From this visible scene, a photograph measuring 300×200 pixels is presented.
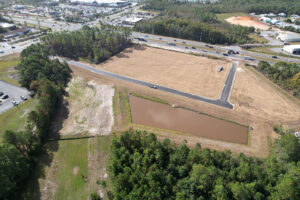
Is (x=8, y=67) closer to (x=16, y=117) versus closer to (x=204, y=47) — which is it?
(x=16, y=117)

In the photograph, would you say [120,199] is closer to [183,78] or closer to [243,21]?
[183,78]

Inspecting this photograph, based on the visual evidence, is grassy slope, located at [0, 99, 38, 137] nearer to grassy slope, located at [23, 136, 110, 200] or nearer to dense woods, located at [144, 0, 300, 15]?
grassy slope, located at [23, 136, 110, 200]

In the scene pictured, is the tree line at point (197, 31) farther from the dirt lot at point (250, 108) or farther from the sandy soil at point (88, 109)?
the sandy soil at point (88, 109)

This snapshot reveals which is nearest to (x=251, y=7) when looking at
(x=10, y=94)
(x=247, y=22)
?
(x=247, y=22)

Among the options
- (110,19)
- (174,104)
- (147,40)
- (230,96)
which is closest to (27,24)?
(110,19)

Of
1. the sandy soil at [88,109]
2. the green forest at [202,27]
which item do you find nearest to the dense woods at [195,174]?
the sandy soil at [88,109]

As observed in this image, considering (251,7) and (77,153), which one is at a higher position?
(251,7)

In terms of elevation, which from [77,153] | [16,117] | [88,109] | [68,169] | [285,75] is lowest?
[68,169]
